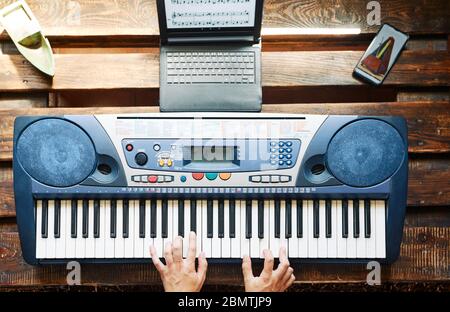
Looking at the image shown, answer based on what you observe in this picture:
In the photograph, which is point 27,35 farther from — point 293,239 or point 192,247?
point 293,239

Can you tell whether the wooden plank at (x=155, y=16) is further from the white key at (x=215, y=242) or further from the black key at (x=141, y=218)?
the white key at (x=215, y=242)

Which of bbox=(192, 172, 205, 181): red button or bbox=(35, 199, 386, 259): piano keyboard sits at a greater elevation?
bbox=(192, 172, 205, 181): red button

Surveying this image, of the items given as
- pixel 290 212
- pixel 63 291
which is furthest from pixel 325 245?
pixel 63 291

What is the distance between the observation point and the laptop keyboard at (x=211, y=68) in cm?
173

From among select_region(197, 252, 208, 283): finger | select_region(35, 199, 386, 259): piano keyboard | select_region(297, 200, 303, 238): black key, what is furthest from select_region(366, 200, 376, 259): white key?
select_region(197, 252, 208, 283): finger

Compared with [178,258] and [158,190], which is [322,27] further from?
[178,258]

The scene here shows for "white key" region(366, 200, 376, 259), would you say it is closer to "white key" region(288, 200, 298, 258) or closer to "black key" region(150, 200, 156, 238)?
"white key" region(288, 200, 298, 258)

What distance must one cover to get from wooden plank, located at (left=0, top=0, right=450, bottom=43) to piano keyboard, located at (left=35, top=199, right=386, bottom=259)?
74 centimetres

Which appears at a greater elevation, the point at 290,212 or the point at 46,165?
the point at 46,165

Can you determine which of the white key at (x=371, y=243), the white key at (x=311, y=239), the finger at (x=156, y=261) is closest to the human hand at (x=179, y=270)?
the finger at (x=156, y=261)

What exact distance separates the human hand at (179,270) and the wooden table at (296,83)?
0.57 feet

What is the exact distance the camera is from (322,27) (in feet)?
6.14

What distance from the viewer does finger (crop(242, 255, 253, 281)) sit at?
1618mm
